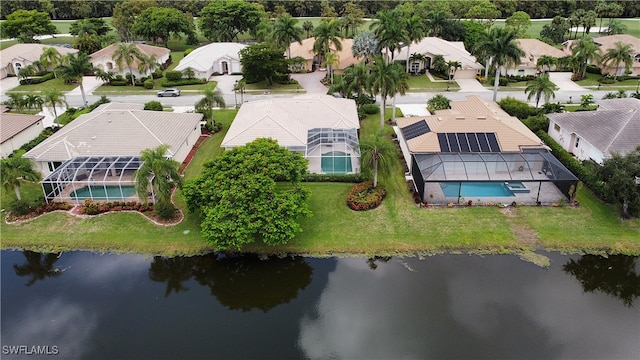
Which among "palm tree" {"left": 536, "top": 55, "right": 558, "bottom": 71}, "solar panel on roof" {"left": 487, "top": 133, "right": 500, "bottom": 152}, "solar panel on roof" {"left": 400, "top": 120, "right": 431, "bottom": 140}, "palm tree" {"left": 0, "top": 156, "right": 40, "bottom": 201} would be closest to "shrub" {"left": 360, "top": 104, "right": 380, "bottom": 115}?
"solar panel on roof" {"left": 400, "top": 120, "right": 431, "bottom": 140}

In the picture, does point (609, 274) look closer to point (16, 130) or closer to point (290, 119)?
point (290, 119)

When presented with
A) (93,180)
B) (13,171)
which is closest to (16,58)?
(93,180)

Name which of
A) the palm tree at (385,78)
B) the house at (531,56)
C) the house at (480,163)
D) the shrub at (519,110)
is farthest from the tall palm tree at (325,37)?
the house at (480,163)

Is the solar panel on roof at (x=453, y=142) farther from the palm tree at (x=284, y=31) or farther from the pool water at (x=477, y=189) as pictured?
the palm tree at (x=284, y=31)

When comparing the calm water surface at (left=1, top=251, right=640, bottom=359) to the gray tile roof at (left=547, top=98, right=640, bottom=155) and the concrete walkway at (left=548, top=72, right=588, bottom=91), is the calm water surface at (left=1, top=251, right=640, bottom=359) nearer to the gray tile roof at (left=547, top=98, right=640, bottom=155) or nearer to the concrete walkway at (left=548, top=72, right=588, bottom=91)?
the gray tile roof at (left=547, top=98, right=640, bottom=155)

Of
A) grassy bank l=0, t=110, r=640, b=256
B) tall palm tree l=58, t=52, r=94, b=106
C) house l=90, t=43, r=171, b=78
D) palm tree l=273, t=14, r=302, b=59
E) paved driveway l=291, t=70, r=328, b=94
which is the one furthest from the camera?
house l=90, t=43, r=171, b=78

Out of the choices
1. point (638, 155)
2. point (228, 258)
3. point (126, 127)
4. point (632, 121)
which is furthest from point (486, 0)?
point (228, 258)
